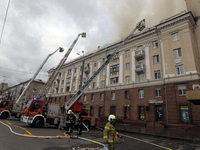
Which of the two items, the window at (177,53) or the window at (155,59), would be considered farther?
the window at (155,59)

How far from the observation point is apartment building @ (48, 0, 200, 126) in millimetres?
19328

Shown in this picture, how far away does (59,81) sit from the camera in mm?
45594

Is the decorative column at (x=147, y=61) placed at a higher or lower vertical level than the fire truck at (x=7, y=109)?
higher

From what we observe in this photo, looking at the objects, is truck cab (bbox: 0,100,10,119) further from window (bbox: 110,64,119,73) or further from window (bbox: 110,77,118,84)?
window (bbox: 110,64,119,73)

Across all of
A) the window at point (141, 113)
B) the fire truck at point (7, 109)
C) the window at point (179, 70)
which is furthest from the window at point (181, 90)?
the fire truck at point (7, 109)

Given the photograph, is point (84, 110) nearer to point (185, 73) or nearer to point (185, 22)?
point (185, 73)

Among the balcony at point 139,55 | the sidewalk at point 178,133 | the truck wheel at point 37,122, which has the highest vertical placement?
the balcony at point 139,55

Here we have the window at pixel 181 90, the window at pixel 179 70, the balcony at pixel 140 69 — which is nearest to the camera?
the window at pixel 181 90

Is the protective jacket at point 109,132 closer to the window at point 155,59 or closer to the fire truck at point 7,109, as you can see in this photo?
the fire truck at point 7,109

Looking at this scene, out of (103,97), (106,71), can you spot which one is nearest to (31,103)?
(103,97)

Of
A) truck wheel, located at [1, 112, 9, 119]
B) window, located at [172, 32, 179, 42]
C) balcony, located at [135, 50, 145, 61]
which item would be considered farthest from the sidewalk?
truck wheel, located at [1, 112, 9, 119]

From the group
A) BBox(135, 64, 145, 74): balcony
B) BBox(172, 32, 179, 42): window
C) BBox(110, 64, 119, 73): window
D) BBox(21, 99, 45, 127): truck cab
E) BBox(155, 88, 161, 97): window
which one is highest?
BBox(172, 32, 179, 42): window

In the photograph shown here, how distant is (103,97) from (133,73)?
8.73 m

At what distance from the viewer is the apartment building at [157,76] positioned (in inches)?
761
